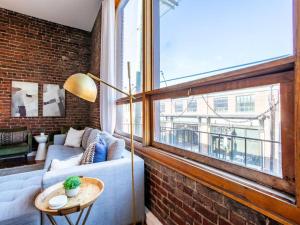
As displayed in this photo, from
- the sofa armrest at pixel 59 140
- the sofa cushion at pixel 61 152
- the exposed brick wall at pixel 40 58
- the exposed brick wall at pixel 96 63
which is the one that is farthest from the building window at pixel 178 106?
the exposed brick wall at pixel 40 58

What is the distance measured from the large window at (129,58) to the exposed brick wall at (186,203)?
2.59 ft

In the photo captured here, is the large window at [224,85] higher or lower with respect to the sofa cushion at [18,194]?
higher

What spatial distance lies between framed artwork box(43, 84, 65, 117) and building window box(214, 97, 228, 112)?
417cm

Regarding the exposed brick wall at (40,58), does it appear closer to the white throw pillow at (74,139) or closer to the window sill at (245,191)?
the white throw pillow at (74,139)

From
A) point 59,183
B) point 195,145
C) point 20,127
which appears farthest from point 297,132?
point 20,127

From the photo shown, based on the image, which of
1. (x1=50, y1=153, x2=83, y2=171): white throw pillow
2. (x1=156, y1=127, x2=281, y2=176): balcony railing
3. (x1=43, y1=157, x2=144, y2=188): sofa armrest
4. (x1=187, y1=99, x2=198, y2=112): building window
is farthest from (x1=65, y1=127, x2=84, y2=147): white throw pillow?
(x1=187, y1=99, x2=198, y2=112): building window

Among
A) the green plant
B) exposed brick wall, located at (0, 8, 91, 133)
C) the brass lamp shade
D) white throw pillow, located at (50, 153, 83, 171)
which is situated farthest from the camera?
exposed brick wall, located at (0, 8, 91, 133)

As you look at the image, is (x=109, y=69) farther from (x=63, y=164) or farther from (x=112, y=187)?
(x=112, y=187)

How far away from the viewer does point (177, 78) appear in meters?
1.55

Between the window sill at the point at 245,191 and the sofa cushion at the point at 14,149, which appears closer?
the window sill at the point at 245,191

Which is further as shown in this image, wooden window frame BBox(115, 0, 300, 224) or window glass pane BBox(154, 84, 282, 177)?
window glass pane BBox(154, 84, 282, 177)

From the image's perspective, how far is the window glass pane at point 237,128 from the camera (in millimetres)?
856

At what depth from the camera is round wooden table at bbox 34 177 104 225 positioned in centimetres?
99

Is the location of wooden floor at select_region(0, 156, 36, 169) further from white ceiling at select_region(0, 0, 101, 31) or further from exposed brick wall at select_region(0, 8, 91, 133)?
white ceiling at select_region(0, 0, 101, 31)
